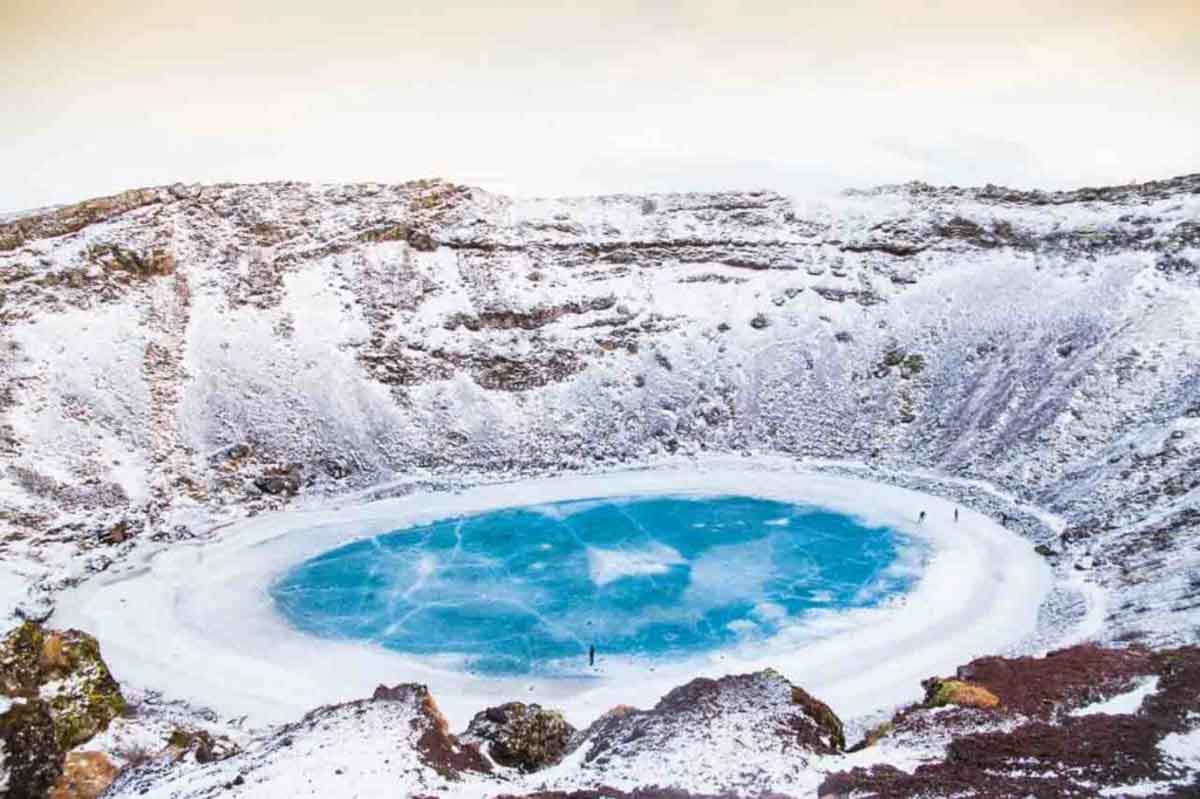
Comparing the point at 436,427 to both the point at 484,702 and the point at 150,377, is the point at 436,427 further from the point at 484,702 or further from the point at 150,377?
the point at 484,702

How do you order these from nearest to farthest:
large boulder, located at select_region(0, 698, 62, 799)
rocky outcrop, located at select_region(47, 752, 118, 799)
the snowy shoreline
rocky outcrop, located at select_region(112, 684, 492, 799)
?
1. large boulder, located at select_region(0, 698, 62, 799)
2. rocky outcrop, located at select_region(112, 684, 492, 799)
3. rocky outcrop, located at select_region(47, 752, 118, 799)
4. the snowy shoreline

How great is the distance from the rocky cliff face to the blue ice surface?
7.39m

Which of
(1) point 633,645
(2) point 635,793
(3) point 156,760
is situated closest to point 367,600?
(1) point 633,645

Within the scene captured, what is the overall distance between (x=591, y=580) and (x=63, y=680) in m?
19.8

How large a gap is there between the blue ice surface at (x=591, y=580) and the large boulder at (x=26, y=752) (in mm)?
13135

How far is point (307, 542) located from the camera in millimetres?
38250

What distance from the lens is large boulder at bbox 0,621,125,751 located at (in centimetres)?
1784

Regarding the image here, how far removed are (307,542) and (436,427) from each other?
12.3m

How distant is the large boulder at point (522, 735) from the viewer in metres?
17.9

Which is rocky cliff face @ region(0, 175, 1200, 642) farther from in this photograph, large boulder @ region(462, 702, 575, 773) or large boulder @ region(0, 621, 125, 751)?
large boulder @ region(462, 702, 575, 773)

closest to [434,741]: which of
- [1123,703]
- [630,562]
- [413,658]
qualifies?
[413,658]

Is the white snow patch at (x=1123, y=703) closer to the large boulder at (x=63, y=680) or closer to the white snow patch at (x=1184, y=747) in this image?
the white snow patch at (x=1184, y=747)

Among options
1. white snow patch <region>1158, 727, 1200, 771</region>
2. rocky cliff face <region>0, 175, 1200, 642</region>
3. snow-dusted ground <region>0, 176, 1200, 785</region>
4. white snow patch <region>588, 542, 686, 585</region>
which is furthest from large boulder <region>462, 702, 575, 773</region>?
rocky cliff face <region>0, 175, 1200, 642</region>

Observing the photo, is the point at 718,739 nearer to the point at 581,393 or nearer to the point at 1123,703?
the point at 1123,703
